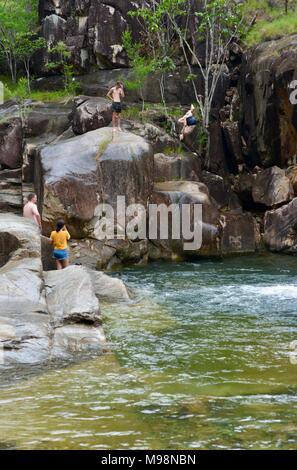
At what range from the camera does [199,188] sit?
23125 mm

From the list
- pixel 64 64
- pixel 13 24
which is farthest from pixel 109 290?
pixel 13 24

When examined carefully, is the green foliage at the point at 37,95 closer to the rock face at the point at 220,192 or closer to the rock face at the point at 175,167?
the rock face at the point at 175,167

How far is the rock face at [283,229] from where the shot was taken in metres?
22.6

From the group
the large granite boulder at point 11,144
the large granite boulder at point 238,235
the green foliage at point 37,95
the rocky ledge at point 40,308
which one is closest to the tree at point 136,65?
the green foliage at point 37,95

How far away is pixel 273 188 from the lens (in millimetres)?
23828

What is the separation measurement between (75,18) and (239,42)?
25.7ft

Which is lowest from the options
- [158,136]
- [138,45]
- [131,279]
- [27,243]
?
[131,279]

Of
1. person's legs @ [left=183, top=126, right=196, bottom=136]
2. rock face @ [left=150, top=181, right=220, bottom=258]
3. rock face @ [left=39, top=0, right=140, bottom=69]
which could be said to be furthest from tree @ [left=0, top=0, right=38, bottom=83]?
rock face @ [left=150, top=181, right=220, bottom=258]

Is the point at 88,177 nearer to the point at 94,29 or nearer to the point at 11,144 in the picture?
the point at 11,144

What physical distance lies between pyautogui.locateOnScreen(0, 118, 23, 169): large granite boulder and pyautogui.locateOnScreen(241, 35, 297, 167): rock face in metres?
8.54

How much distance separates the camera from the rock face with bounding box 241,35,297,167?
2300cm

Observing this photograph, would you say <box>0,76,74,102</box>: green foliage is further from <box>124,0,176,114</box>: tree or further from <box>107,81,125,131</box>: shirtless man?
<box>107,81,125,131</box>: shirtless man

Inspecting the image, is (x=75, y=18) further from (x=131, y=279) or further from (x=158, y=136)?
(x=131, y=279)
